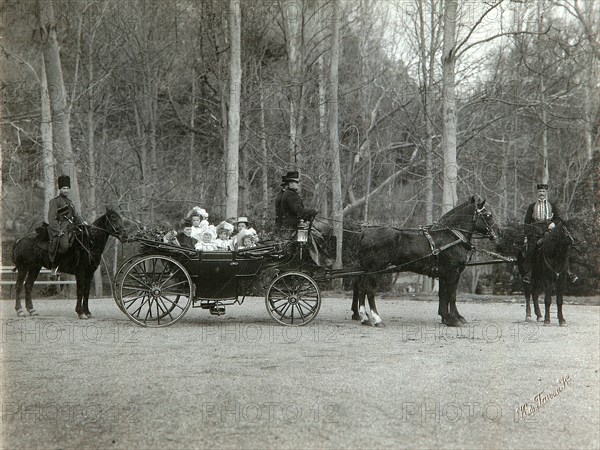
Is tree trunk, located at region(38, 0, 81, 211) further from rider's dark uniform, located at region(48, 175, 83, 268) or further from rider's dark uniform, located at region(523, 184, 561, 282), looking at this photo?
rider's dark uniform, located at region(523, 184, 561, 282)

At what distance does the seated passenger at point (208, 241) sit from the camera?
1070 centimetres

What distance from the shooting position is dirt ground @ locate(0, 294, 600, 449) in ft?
16.7

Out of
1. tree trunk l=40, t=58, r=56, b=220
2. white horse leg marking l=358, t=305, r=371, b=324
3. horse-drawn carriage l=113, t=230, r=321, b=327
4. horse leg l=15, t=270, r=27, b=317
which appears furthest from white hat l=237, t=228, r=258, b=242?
tree trunk l=40, t=58, r=56, b=220

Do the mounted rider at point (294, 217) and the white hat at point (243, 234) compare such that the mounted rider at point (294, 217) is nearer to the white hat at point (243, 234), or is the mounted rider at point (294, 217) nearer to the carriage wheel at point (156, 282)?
the white hat at point (243, 234)

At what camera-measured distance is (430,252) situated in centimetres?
1087

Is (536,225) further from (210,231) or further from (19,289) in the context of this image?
(19,289)

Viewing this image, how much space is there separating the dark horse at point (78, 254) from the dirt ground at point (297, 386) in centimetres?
116

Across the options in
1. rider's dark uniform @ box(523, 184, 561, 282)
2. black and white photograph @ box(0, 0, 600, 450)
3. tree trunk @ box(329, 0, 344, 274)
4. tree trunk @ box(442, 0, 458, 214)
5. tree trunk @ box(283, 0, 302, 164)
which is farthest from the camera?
tree trunk @ box(283, 0, 302, 164)

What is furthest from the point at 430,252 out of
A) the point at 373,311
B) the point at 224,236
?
the point at 224,236

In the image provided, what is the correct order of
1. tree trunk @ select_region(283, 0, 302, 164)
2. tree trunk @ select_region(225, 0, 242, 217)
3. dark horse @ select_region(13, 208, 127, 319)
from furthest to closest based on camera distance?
tree trunk @ select_region(283, 0, 302, 164) < tree trunk @ select_region(225, 0, 242, 217) < dark horse @ select_region(13, 208, 127, 319)

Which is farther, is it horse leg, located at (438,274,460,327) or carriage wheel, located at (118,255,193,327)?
horse leg, located at (438,274,460,327)

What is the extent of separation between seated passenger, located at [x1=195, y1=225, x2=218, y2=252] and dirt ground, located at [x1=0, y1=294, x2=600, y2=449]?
4.37ft
